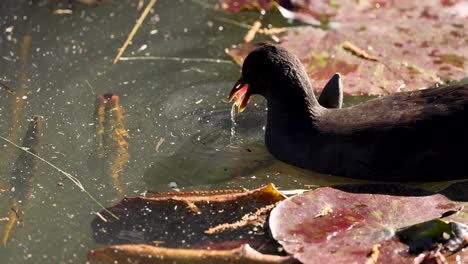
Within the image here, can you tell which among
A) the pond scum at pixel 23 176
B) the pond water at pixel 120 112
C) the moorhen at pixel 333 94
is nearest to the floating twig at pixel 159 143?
the pond water at pixel 120 112

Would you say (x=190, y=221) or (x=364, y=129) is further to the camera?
(x=364, y=129)

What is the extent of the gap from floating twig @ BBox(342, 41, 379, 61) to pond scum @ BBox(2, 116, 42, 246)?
5.82ft

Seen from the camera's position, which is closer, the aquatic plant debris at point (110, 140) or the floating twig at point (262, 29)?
the aquatic plant debris at point (110, 140)

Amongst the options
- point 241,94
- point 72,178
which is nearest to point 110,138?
point 72,178

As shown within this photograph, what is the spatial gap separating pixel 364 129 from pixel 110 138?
127 centimetres

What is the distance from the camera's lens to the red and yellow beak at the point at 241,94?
5.14 meters

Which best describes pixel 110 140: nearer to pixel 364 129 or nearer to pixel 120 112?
pixel 120 112

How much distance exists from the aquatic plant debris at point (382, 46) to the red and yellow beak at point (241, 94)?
16.6 inches

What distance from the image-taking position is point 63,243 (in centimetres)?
411

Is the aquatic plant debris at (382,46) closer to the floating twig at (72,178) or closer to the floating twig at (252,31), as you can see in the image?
the floating twig at (252,31)

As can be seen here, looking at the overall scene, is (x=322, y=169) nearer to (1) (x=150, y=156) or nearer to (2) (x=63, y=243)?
(1) (x=150, y=156)

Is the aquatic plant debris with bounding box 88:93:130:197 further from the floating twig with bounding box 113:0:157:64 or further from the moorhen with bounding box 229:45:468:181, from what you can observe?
the moorhen with bounding box 229:45:468:181

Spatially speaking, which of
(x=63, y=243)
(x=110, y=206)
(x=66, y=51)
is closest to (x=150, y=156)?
(x=110, y=206)

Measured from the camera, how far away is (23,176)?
464 centimetres
